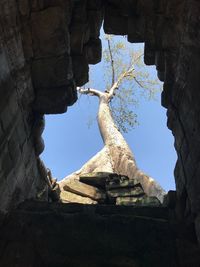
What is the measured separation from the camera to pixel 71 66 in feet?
17.6

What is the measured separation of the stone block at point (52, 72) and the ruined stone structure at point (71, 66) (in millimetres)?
15

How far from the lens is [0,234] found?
3.88 metres

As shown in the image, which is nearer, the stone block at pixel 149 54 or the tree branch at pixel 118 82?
the stone block at pixel 149 54

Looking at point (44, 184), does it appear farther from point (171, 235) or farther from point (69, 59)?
point (171, 235)

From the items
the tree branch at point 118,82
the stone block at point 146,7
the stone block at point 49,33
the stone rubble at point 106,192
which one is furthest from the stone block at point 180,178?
the tree branch at point 118,82

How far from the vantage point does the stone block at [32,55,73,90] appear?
517cm

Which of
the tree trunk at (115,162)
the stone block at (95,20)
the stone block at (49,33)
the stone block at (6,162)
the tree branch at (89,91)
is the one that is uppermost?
the tree branch at (89,91)

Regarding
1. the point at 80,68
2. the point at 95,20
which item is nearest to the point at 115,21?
the point at 95,20

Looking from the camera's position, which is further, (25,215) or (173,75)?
(173,75)

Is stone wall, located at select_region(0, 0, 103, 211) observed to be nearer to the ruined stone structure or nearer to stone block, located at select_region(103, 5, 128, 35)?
the ruined stone structure

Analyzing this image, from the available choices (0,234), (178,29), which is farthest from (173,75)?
(0,234)

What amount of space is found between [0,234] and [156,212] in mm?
2002

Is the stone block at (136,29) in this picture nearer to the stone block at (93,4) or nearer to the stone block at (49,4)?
the stone block at (93,4)

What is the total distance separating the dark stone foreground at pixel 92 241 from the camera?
11.6 ft
